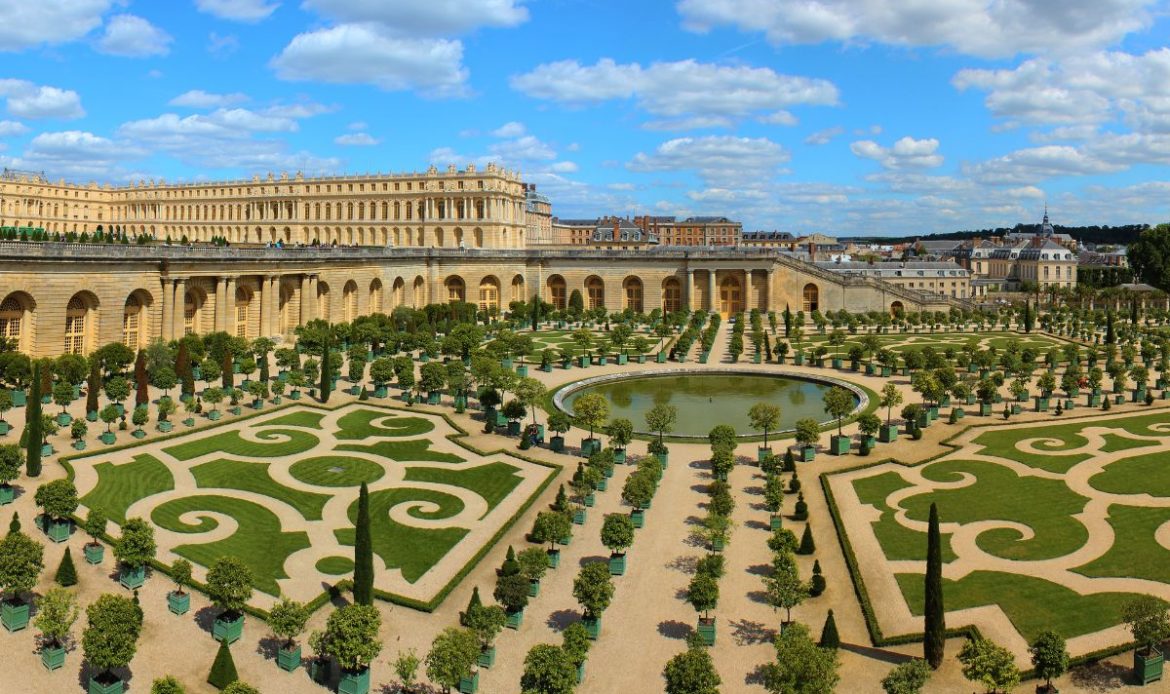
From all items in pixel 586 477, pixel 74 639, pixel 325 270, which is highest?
pixel 325 270

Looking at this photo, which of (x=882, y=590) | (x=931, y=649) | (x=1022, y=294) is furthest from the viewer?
(x=1022, y=294)

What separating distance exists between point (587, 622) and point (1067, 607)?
12.3 m

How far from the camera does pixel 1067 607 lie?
2273cm

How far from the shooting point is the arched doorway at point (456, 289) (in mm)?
89625

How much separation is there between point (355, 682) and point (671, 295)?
77084mm

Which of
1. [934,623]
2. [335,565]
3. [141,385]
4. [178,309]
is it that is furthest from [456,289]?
[934,623]

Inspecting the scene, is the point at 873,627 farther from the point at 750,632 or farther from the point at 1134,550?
the point at 1134,550

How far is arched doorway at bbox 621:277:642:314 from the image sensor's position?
93875 mm

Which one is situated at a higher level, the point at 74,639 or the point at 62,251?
the point at 62,251

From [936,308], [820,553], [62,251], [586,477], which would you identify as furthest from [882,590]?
[936,308]

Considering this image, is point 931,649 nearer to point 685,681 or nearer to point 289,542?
point 685,681

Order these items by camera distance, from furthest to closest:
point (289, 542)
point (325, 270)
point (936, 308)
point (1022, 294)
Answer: point (1022, 294) < point (936, 308) < point (325, 270) < point (289, 542)

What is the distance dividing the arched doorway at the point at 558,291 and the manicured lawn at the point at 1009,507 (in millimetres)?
63117

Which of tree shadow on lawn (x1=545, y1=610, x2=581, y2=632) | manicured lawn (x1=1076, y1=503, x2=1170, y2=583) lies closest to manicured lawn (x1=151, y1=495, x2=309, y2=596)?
tree shadow on lawn (x1=545, y1=610, x2=581, y2=632)
